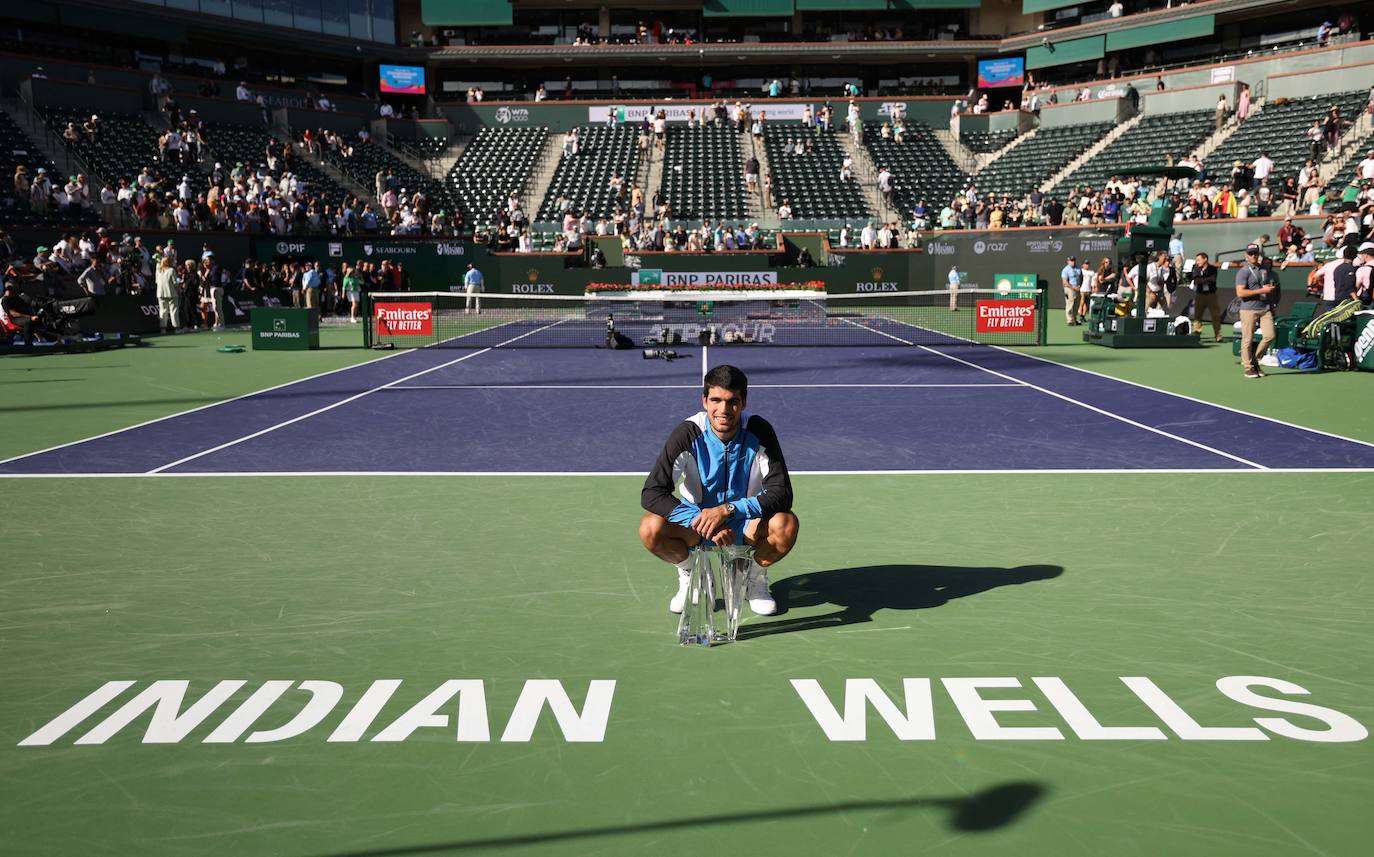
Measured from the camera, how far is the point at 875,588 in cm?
698

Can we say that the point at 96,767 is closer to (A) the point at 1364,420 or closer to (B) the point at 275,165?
(A) the point at 1364,420

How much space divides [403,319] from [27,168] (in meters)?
19.7

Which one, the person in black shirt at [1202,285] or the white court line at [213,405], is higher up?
the person in black shirt at [1202,285]

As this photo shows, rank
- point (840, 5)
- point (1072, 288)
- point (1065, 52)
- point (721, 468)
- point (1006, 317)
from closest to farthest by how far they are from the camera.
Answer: point (721, 468), point (1006, 317), point (1072, 288), point (1065, 52), point (840, 5)

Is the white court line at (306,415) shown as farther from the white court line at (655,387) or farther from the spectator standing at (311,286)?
the spectator standing at (311,286)

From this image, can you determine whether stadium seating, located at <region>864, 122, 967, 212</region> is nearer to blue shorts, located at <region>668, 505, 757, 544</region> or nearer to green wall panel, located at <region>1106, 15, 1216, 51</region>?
green wall panel, located at <region>1106, 15, 1216, 51</region>

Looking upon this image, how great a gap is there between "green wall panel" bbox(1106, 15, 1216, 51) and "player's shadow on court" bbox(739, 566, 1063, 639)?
5526 centimetres

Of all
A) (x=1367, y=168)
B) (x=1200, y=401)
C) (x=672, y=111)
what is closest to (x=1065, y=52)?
(x=672, y=111)

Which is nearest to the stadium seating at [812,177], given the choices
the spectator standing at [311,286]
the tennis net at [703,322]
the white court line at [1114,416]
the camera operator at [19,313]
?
the tennis net at [703,322]

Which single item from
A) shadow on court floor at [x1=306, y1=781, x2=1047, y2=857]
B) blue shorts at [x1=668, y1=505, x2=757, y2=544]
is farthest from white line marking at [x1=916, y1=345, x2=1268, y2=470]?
shadow on court floor at [x1=306, y1=781, x2=1047, y2=857]

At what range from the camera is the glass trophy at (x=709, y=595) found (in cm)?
588

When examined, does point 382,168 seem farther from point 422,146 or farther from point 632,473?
point 632,473

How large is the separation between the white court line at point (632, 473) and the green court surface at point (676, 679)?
1054 millimetres

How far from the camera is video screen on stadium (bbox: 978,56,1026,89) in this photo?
61.2m
